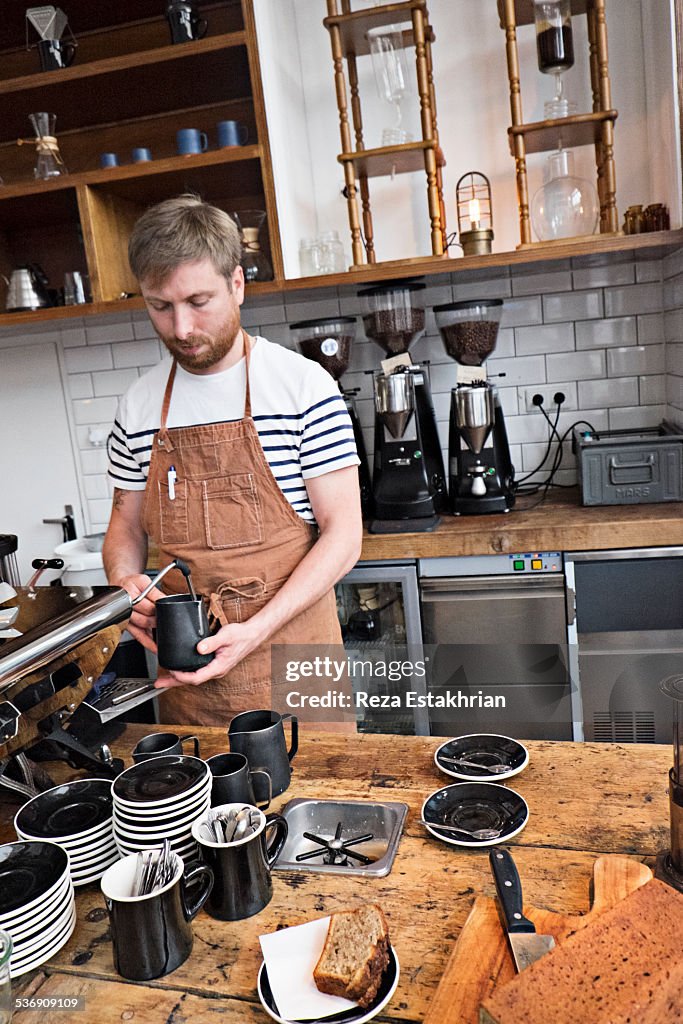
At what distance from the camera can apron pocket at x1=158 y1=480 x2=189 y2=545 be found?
Result: 208cm

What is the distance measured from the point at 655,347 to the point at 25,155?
2.69 metres

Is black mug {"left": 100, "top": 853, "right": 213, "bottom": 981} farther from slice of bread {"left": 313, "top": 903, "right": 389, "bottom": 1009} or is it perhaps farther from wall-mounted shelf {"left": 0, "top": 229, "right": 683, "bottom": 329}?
wall-mounted shelf {"left": 0, "top": 229, "right": 683, "bottom": 329}

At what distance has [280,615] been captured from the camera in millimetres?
1895

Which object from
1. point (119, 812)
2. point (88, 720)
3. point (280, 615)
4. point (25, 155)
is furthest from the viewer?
point (25, 155)

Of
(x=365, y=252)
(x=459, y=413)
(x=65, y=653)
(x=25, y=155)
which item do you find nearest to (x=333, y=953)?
(x=65, y=653)

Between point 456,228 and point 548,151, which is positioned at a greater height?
point 548,151

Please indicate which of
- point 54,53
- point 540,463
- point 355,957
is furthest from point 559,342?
point 355,957

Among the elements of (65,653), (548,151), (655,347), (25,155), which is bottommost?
(65,653)

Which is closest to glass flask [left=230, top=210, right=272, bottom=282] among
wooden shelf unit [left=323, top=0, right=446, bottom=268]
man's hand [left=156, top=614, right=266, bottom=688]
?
wooden shelf unit [left=323, top=0, right=446, bottom=268]

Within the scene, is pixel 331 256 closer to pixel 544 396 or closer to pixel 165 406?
pixel 544 396

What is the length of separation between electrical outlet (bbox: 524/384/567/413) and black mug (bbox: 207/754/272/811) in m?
2.34

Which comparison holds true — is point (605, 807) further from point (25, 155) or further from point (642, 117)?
point (25, 155)

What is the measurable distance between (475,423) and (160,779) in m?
1.94

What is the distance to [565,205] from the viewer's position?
283 cm
